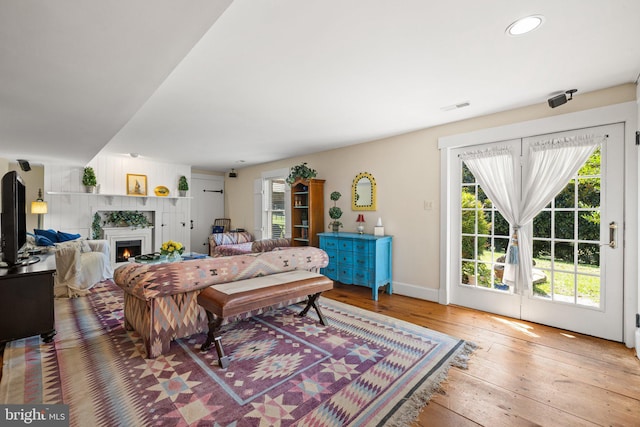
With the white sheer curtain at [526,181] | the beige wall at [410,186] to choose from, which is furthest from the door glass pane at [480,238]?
the beige wall at [410,186]

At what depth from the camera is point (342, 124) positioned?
371 centimetres

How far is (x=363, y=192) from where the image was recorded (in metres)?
4.65

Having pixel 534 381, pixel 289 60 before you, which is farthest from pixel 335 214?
pixel 534 381

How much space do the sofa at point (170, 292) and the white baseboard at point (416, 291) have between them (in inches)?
87.8

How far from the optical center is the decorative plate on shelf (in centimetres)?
659

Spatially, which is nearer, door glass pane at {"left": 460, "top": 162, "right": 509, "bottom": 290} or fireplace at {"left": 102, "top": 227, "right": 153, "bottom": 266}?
door glass pane at {"left": 460, "top": 162, "right": 509, "bottom": 290}

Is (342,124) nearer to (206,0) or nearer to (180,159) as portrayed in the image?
(206,0)

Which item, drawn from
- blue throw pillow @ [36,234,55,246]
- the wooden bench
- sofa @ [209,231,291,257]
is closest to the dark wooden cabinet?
the wooden bench

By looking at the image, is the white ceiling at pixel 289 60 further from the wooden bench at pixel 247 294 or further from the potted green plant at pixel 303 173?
the wooden bench at pixel 247 294

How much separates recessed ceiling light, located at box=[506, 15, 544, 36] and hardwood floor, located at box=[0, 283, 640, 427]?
233 cm

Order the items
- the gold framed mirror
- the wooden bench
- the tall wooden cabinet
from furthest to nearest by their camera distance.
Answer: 1. the tall wooden cabinet
2. the gold framed mirror
3. the wooden bench

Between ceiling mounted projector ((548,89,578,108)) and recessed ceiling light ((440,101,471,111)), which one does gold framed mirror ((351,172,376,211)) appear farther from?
ceiling mounted projector ((548,89,578,108))

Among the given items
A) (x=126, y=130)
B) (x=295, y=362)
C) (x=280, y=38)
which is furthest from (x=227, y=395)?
(x=126, y=130)

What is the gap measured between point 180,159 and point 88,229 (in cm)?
230
